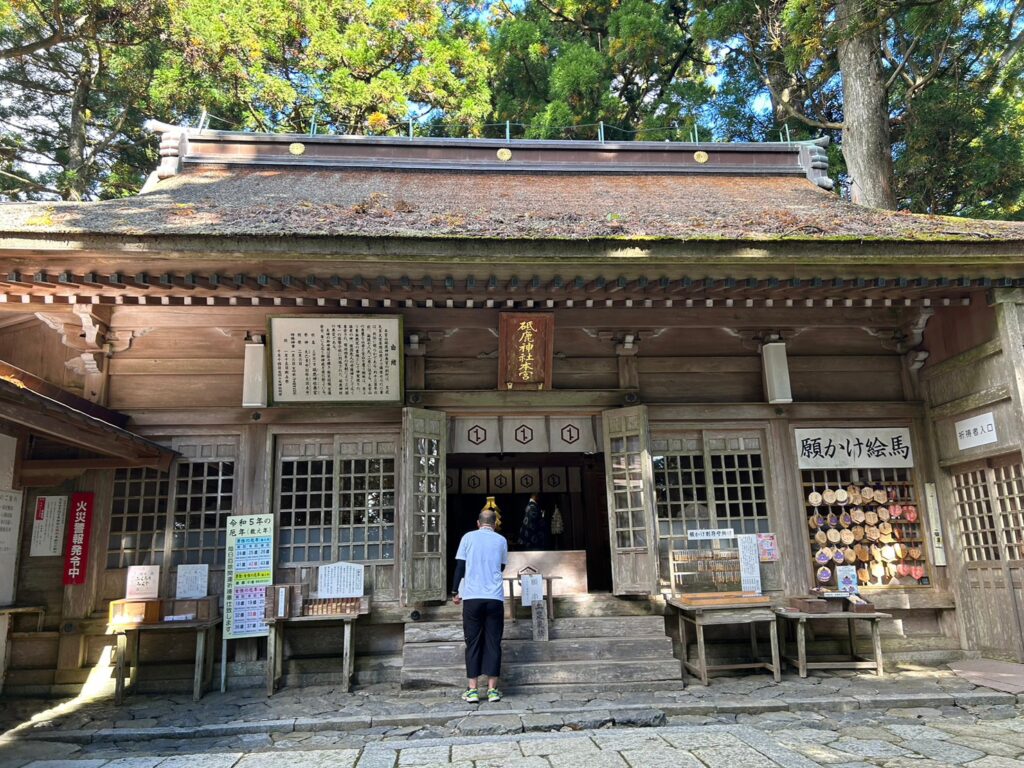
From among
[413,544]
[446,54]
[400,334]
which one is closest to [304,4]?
[446,54]

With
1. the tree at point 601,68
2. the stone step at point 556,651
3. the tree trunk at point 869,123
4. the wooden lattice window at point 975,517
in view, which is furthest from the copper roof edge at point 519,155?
the stone step at point 556,651

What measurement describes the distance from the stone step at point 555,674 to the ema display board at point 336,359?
9.26ft

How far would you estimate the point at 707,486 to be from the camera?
24.8 feet

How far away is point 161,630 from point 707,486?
5916 millimetres

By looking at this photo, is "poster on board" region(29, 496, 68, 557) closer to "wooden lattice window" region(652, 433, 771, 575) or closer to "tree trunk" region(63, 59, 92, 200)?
"wooden lattice window" region(652, 433, 771, 575)

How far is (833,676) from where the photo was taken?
653 cm

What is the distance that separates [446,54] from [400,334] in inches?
586

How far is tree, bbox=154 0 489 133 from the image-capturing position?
1739cm

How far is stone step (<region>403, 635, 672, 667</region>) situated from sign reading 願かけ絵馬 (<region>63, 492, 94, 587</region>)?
11.7ft

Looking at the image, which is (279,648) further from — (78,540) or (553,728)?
(553,728)

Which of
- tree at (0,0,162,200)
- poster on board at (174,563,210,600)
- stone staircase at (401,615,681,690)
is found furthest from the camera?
tree at (0,0,162,200)

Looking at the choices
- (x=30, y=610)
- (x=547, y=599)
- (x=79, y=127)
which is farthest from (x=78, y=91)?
(x=547, y=599)

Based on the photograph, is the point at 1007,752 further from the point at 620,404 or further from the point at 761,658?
the point at 620,404

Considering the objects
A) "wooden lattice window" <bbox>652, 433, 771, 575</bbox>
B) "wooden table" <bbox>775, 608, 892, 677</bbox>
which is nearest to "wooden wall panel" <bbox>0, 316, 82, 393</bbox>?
"wooden lattice window" <bbox>652, 433, 771, 575</bbox>
